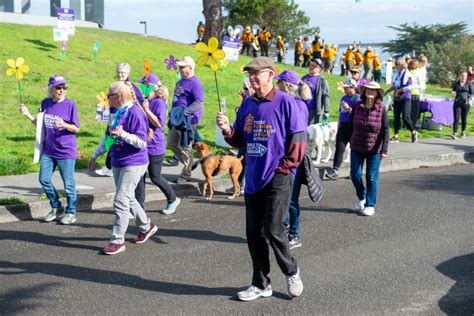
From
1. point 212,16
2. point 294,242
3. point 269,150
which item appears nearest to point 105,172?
point 294,242

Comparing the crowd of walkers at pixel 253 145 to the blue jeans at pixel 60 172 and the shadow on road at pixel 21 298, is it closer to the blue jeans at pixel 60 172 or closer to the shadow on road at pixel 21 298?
the blue jeans at pixel 60 172

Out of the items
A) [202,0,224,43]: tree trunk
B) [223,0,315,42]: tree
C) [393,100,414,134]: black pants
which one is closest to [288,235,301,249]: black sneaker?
[393,100,414,134]: black pants

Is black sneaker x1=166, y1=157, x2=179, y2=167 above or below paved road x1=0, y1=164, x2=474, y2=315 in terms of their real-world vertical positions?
above

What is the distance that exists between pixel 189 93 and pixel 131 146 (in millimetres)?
3225

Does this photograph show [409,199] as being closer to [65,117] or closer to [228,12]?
[65,117]

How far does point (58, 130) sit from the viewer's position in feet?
24.7

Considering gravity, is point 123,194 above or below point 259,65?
below

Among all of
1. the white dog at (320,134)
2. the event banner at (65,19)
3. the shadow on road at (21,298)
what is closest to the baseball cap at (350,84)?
the white dog at (320,134)

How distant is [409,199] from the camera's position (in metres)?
9.68

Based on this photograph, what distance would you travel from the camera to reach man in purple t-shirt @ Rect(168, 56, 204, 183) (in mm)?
9508

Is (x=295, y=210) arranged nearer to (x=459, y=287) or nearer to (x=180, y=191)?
(x=459, y=287)

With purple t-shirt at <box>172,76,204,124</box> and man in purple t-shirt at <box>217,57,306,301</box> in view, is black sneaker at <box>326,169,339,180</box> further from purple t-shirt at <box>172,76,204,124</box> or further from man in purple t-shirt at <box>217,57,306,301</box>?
man in purple t-shirt at <box>217,57,306,301</box>

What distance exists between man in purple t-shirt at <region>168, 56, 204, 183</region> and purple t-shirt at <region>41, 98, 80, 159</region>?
2.20 metres

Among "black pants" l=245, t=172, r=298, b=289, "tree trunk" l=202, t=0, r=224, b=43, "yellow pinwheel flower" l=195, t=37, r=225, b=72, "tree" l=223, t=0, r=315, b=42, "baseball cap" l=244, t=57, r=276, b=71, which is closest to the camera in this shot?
"baseball cap" l=244, t=57, r=276, b=71
